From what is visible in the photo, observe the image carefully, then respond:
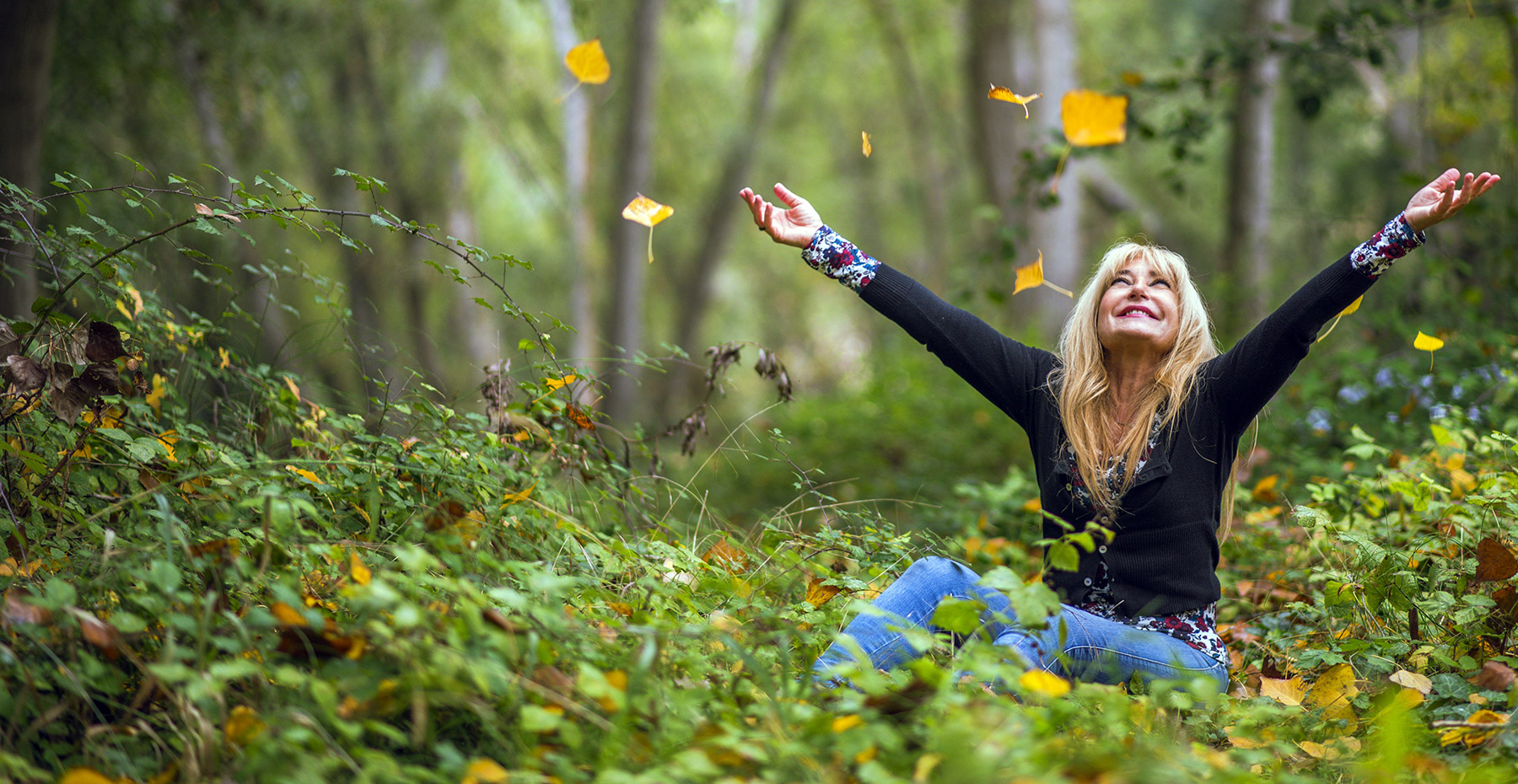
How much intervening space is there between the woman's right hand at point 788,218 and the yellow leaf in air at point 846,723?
1.35 m

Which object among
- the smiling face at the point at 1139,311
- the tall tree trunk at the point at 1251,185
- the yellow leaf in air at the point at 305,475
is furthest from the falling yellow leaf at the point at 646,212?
the tall tree trunk at the point at 1251,185

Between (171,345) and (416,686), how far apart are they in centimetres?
179

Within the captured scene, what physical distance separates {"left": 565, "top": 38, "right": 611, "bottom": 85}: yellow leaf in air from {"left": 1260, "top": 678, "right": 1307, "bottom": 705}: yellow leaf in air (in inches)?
95.5

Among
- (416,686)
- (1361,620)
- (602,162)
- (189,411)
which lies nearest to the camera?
(416,686)

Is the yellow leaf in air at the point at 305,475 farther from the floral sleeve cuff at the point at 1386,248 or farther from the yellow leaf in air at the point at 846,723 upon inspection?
the floral sleeve cuff at the point at 1386,248

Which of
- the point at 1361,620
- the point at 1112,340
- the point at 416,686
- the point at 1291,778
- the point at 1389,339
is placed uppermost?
the point at 1389,339

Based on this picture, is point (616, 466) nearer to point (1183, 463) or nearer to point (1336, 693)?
point (1183, 463)

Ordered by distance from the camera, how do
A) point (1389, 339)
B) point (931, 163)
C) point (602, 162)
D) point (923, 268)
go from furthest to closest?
point (923, 268), point (931, 163), point (602, 162), point (1389, 339)

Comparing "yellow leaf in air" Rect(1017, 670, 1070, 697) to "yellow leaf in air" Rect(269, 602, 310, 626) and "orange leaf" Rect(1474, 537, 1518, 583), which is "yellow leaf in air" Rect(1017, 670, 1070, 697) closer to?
"yellow leaf in air" Rect(269, 602, 310, 626)

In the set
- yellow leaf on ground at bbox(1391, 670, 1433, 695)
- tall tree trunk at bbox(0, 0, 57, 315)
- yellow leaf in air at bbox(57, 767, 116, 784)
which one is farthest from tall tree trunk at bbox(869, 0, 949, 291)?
yellow leaf in air at bbox(57, 767, 116, 784)

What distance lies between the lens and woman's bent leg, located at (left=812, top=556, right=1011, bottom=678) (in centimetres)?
221

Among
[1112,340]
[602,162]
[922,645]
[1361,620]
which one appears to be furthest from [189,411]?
[602,162]

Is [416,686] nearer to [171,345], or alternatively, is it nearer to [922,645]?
[922,645]

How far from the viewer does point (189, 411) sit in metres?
2.86
